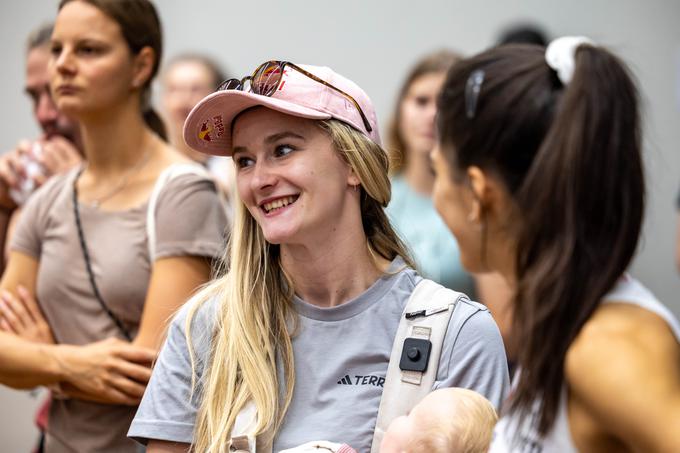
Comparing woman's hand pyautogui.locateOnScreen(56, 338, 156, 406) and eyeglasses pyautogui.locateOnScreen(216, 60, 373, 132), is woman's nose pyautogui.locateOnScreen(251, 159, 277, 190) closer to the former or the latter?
eyeglasses pyautogui.locateOnScreen(216, 60, 373, 132)

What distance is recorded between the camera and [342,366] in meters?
2.63

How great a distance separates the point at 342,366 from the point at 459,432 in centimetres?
53

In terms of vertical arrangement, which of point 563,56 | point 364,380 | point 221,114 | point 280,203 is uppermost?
point 563,56

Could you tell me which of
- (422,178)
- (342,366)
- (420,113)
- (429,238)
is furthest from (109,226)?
(420,113)

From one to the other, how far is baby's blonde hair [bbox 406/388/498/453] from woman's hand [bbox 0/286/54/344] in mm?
1694

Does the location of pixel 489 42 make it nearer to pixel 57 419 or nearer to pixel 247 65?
pixel 247 65

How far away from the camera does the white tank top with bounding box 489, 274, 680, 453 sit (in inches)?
71.2

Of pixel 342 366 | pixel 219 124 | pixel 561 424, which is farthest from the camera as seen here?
pixel 219 124

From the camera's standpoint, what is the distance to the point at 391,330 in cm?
267

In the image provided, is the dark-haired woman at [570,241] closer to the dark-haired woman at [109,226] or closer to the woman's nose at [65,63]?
the dark-haired woman at [109,226]

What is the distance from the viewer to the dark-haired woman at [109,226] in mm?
3307

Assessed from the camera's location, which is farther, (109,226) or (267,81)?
(109,226)

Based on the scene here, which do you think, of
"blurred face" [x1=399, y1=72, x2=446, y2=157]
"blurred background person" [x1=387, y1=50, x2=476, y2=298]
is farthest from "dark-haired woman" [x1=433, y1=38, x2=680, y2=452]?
"blurred face" [x1=399, y1=72, x2=446, y2=157]

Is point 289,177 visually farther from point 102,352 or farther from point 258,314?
point 102,352
